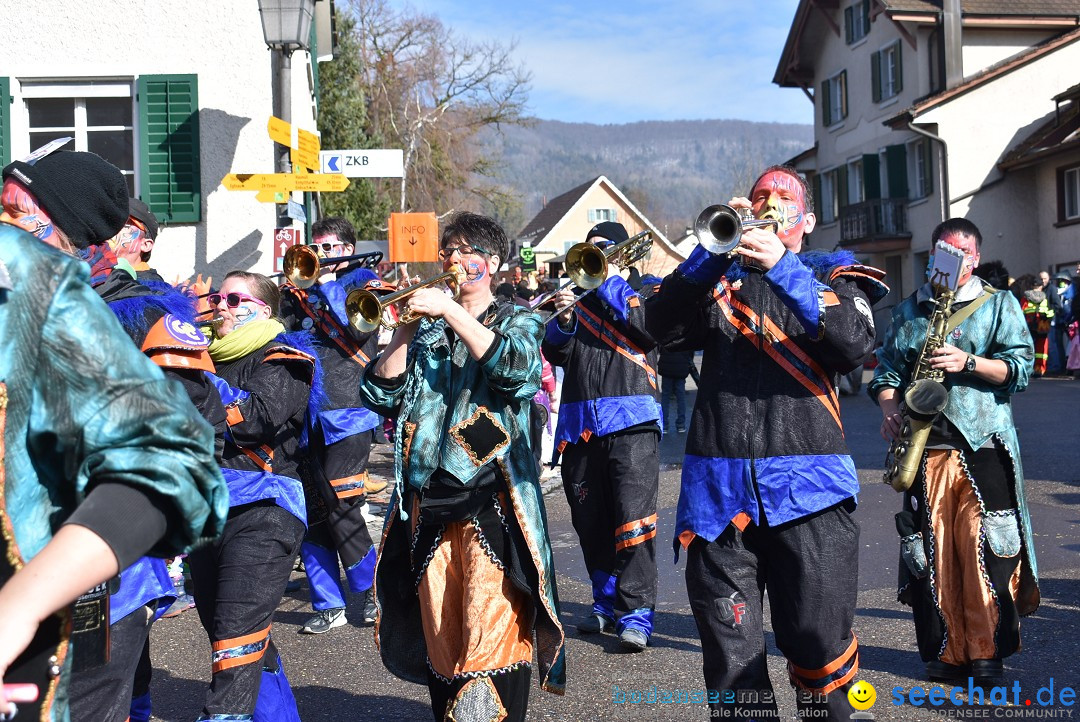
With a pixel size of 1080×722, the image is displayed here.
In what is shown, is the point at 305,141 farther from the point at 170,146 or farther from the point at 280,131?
the point at 170,146

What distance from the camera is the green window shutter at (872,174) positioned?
32.3m

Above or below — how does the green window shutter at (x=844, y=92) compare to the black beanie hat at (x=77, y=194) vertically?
above

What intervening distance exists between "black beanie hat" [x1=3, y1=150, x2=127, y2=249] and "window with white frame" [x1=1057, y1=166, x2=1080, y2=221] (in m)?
27.1

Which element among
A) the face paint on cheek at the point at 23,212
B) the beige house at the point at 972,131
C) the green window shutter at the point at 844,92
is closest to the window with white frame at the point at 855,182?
the beige house at the point at 972,131

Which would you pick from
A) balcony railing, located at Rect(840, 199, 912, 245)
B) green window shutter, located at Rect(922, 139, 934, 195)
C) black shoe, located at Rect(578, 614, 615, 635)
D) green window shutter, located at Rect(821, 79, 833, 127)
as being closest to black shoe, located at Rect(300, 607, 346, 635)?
black shoe, located at Rect(578, 614, 615, 635)

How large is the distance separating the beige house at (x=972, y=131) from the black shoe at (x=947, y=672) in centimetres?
2292

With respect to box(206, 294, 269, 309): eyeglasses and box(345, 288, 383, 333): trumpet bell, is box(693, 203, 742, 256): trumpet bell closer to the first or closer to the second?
box(345, 288, 383, 333): trumpet bell

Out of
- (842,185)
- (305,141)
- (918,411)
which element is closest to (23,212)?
(918,411)

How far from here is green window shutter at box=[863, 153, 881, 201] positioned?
106ft

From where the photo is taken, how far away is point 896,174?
31172mm

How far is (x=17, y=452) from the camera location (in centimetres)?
167

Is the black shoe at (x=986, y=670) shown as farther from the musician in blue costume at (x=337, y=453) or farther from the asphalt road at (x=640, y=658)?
the musician in blue costume at (x=337, y=453)

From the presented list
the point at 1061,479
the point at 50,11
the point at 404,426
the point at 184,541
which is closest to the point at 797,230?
the point at 404,426

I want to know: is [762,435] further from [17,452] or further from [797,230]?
[17,452]
